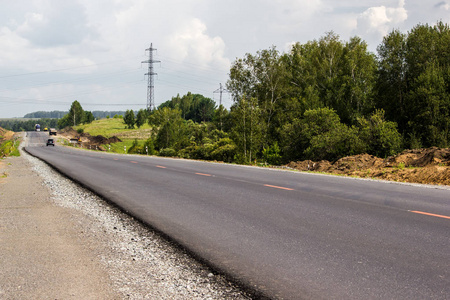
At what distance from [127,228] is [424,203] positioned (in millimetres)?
7060

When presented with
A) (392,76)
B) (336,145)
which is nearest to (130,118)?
(392,76)

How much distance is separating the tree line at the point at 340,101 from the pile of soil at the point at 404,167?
20.0ft

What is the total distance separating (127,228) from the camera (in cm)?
751

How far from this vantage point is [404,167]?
21.1m

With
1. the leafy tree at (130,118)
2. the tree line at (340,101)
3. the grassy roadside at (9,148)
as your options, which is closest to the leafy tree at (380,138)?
the tree line at (340,101)

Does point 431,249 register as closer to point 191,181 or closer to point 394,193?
point 394,193

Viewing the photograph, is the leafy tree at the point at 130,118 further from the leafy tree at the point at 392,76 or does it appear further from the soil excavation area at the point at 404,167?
the soil excavation area at the point at 404,167

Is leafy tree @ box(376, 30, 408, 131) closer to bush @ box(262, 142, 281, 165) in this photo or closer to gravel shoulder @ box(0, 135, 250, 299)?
bush @ box(262, 142, 281, 165)

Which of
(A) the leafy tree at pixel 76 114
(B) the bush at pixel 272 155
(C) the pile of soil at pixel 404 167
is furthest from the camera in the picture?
(A) the leafy tree at pixel 76 114

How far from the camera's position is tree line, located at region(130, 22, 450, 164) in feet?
111

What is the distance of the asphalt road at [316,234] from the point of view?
4223 millimetres

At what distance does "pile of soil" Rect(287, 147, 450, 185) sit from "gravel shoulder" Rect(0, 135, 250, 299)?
13.1 metres

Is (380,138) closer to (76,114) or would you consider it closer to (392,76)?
(392,76)

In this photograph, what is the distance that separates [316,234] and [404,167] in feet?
57.2
